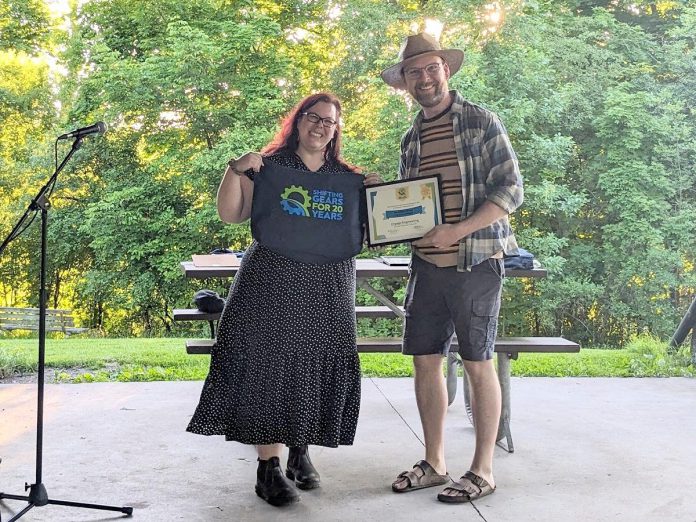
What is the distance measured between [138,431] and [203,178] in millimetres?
7902

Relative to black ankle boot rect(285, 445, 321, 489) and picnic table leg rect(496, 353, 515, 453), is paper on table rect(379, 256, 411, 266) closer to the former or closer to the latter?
picnic table leg rect(496, 353, 515, 453)

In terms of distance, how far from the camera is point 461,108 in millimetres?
2988

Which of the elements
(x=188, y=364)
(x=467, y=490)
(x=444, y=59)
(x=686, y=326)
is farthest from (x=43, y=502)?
(x=686, y=326)

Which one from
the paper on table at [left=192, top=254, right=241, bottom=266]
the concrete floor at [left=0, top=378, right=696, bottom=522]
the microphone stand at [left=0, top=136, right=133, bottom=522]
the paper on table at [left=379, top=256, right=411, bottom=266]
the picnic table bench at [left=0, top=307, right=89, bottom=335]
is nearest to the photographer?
the microphone stand at [left=0, top=136, right=133, bottom=522]

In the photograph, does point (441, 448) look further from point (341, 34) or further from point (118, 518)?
point (341, 34)

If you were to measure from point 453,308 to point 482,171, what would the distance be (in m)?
0.49

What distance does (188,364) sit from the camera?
6227 mm

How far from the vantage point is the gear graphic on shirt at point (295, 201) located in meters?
2.92

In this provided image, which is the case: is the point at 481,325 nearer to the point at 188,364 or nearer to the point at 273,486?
the point at 273,486

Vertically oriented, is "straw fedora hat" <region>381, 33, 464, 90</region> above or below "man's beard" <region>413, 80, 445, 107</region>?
above

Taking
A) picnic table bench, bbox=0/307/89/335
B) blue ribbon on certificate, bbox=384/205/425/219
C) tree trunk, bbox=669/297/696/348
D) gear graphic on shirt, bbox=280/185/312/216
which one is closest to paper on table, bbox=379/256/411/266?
blue ribbon on certificate, bbox=384/205/425/219

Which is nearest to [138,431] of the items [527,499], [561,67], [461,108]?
[527,499]

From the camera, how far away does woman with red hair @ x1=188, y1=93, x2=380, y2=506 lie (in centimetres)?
290

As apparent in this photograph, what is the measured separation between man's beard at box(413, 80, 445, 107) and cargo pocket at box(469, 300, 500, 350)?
72 centimetres
